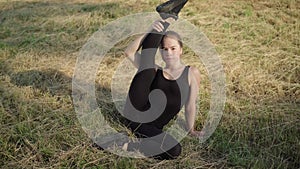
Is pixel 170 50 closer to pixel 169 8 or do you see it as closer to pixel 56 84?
pixel 169 8

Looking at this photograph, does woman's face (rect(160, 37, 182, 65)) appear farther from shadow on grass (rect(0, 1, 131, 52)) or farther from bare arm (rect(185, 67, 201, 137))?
shadow on grass (rect(0, 1, 131, 52))

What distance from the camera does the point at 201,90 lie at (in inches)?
114

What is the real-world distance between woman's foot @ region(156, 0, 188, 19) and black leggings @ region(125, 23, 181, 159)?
0.06 metres

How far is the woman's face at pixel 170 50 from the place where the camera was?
222cm

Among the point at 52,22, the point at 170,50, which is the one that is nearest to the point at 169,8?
the point at 170,50

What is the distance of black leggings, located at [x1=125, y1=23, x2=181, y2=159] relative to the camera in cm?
216

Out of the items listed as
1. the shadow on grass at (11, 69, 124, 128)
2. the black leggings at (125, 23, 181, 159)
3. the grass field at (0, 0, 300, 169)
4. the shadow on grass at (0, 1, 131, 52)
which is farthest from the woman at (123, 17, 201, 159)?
the shadow on grass at (0, 1, 131, 52)

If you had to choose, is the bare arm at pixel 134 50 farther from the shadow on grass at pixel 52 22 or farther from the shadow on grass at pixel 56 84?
the shadow on grass at pixel 52 22

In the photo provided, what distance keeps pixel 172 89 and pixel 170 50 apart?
0.25m

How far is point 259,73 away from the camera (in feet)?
10.2

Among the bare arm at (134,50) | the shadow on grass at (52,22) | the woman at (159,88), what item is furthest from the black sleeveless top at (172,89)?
the shadow on grass at (52,22)

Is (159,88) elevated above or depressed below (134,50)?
below

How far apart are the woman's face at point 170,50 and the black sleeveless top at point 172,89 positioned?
9 cm

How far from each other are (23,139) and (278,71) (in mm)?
2229
